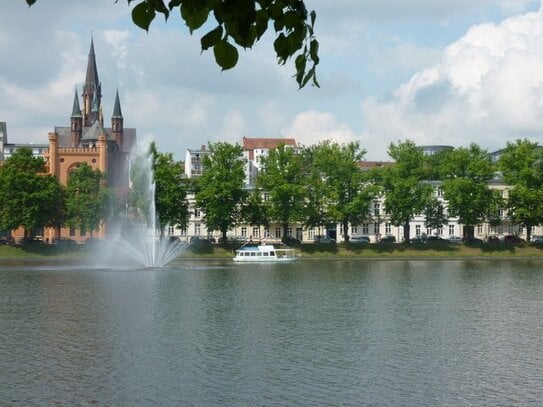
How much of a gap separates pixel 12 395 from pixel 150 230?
94.8 metres

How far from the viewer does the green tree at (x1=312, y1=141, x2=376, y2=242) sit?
120 m

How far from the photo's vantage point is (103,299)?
5572cm

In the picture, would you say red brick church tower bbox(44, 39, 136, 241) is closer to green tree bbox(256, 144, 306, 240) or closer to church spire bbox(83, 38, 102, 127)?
church spire bbox(83, 38, 102, 127)

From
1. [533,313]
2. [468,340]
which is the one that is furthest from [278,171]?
[468,340]

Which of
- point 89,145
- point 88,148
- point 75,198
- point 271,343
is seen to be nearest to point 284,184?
point 75,198

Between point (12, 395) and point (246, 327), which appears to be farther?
point (246, 327)

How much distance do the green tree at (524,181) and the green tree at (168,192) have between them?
48114 millimetres

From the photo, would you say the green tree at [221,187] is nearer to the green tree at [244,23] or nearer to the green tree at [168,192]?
the green tree at [168,192]

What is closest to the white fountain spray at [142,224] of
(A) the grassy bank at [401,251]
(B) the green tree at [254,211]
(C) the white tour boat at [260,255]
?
(A) the grassy bank at [401,251]

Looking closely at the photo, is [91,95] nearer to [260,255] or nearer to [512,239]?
[260,255]

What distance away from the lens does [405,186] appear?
120875mm

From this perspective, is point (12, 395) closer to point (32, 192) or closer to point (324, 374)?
point (324, 374)

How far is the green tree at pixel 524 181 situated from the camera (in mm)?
117875

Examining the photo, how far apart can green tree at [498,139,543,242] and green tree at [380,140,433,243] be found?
12036 millimetres
